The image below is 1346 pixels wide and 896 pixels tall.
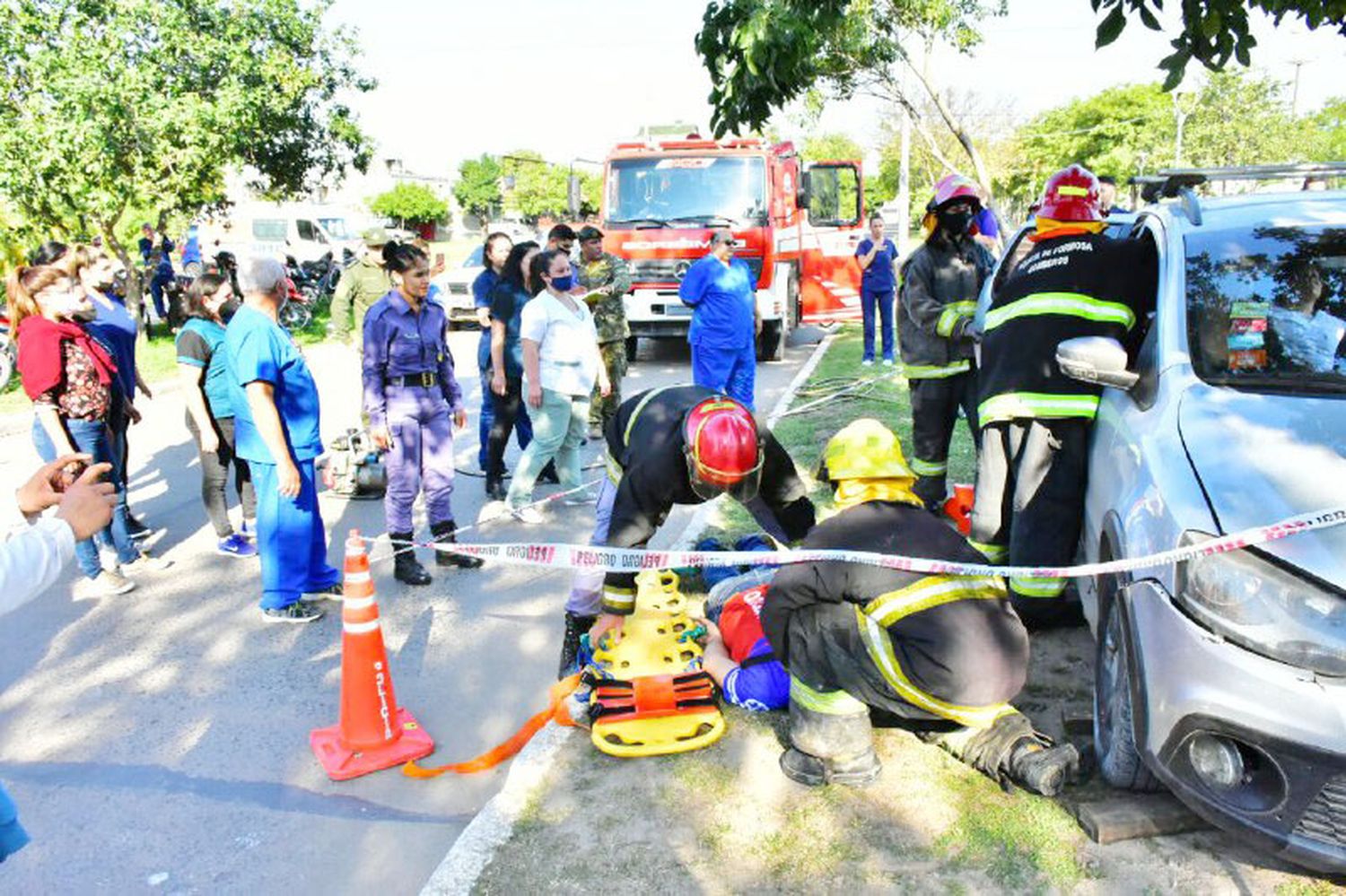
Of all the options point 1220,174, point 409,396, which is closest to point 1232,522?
point 1220,174

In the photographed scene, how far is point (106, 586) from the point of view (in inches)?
217

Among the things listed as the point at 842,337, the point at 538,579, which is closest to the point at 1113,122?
the point at 842,337

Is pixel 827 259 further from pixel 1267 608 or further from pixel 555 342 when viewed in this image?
pixel 1267 608

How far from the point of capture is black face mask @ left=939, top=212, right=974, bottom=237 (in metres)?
5.66

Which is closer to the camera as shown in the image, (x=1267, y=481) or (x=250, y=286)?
(x=1267, y=481)

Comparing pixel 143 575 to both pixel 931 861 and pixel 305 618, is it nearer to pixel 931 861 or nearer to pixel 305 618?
pixel 305 618

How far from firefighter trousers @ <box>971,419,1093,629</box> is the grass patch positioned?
1129mm

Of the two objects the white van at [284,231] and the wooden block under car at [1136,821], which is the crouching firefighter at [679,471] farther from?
the white van at [284,231]

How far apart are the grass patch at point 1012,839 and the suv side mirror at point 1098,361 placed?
142cm

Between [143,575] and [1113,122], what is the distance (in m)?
54.7

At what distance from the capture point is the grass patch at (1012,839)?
2854 mm

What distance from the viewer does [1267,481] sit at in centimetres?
263

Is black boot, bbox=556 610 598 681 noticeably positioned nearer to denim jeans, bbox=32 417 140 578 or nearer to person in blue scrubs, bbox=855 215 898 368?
denim jeans, bbox=32 417 140 578

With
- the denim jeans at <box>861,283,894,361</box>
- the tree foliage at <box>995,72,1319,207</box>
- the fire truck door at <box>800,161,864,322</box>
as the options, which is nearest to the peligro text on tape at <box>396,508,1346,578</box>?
the denim jeans at <box>861,283,894,361</box>
